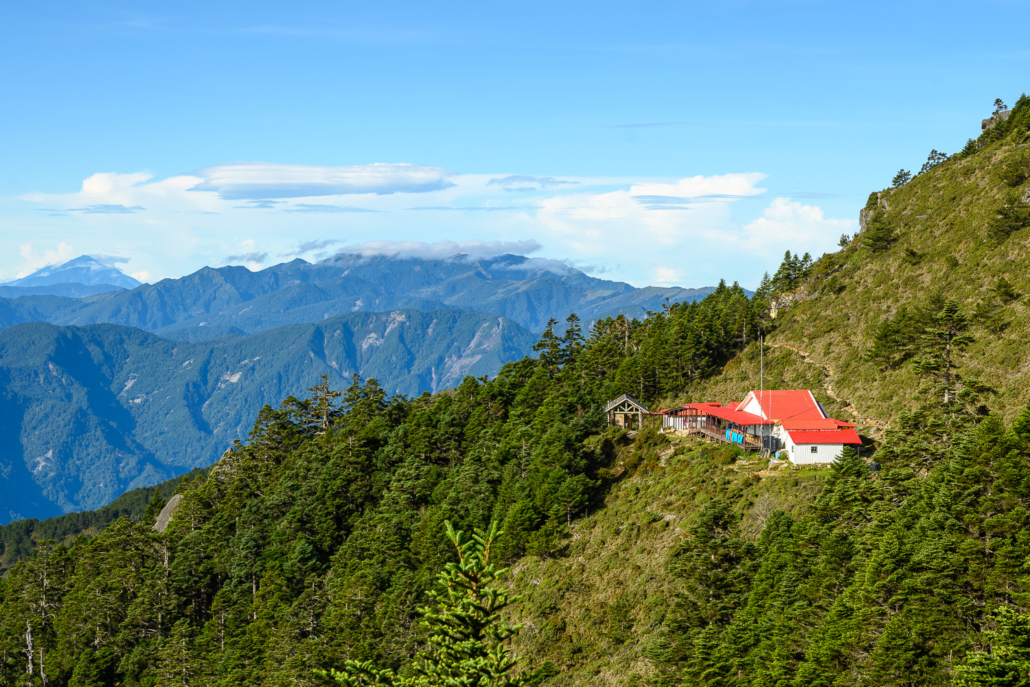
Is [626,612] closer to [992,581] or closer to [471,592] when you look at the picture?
[992,581]

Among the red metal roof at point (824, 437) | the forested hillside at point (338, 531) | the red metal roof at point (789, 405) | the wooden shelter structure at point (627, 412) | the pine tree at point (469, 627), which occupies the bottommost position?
the forested hillside at point (338, 531)

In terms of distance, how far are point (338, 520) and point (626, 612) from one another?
2119 inches

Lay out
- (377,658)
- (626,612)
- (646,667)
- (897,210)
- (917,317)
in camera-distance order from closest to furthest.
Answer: (646,667) < (626,612) < (377,658) < (917,317) < (897,210)

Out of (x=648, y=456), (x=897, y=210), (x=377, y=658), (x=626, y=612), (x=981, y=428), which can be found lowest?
(x=377, y=658)

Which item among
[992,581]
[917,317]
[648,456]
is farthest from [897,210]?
[992,581]

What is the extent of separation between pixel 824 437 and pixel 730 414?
13.7 meters

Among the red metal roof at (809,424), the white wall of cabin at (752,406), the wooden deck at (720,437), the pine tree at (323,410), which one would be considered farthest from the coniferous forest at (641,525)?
the white wall of cabin at (752,406)

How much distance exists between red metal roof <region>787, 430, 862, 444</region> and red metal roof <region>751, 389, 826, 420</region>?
4.93 m

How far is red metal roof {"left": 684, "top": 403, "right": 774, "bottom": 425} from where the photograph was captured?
70.3m

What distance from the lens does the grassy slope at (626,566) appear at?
53719mm

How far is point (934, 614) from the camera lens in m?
35.0

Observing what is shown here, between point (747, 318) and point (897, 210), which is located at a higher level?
point (897, 210)

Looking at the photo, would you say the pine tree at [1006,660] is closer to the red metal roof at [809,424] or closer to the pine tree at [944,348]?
the red metal roof at [809,424]

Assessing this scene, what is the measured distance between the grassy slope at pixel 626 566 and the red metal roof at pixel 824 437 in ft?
10.8
